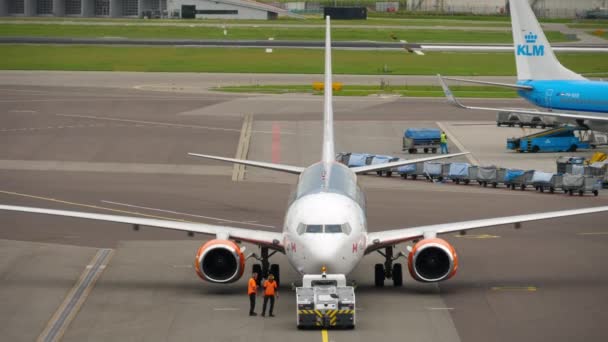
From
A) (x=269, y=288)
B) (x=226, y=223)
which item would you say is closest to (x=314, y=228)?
(x=269, y=288)

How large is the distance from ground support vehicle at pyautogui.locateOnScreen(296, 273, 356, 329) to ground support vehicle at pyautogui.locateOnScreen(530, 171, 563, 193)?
29.0 metres

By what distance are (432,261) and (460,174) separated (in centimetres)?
2714

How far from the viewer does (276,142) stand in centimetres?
7919

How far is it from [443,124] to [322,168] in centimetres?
4916

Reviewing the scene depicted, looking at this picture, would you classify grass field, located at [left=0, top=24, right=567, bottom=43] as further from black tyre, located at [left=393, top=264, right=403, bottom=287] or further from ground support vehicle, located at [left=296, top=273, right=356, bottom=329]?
ground support vehicle, located at [left=296, top=273, right=356, bottom=329]

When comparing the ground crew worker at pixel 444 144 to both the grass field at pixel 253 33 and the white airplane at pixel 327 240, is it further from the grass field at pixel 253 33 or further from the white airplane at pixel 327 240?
the grass field at pixel 253 33

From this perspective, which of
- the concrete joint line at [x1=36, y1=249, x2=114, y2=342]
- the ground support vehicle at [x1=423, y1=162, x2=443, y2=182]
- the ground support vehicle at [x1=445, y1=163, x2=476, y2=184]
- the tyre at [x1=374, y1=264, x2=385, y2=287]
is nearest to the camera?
the concrete joint line at [x1=36, y1=249, x2=114, y2=342]

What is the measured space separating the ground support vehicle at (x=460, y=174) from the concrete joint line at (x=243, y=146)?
1086 centimetres

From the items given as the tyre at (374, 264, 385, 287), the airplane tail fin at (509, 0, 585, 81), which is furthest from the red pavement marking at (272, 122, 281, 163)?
the tyre at (374, 264, 385, 287)

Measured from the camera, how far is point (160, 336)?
109ft

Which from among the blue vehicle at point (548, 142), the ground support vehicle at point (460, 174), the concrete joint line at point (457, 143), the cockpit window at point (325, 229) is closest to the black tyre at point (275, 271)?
the cockpit window at point (325, 229)

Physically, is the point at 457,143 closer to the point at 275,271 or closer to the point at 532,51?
the point at 532,51

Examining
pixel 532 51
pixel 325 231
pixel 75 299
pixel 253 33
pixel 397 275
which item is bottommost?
pixel 75 299

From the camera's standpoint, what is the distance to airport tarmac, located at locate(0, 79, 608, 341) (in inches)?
1366
